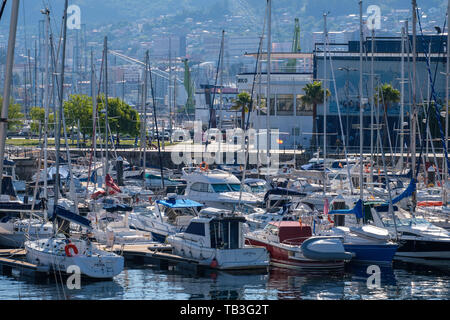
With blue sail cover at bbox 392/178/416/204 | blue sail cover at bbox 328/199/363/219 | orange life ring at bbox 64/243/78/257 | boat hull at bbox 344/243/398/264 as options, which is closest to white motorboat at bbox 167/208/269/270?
boat hull at bbox 344/243/398/264

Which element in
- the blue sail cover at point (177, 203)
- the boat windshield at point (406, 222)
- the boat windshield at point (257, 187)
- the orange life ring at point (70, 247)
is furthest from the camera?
the boat windshield at point (257, 187)

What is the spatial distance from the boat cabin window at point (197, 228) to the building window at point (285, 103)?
158ft

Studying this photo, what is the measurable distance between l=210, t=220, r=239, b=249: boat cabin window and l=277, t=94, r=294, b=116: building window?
49.1 m

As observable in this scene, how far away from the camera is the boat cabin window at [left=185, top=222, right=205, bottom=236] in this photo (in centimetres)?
3047

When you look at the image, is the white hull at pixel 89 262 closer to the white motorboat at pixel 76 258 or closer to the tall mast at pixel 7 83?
the white motorboat at pixel 76 258

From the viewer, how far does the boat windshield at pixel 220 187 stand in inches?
1587

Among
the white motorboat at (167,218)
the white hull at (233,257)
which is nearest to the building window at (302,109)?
the white motorboat at (167,218)

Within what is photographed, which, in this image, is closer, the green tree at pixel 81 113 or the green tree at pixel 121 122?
the green tree at pixel 121 122

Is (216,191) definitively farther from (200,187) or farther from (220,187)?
(200,187)

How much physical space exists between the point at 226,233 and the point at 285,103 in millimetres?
49686

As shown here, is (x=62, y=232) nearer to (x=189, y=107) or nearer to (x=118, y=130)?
(x=118, y=130)

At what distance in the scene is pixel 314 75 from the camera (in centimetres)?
8006

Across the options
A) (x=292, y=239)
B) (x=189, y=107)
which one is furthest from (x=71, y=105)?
(x=189, y=107)
